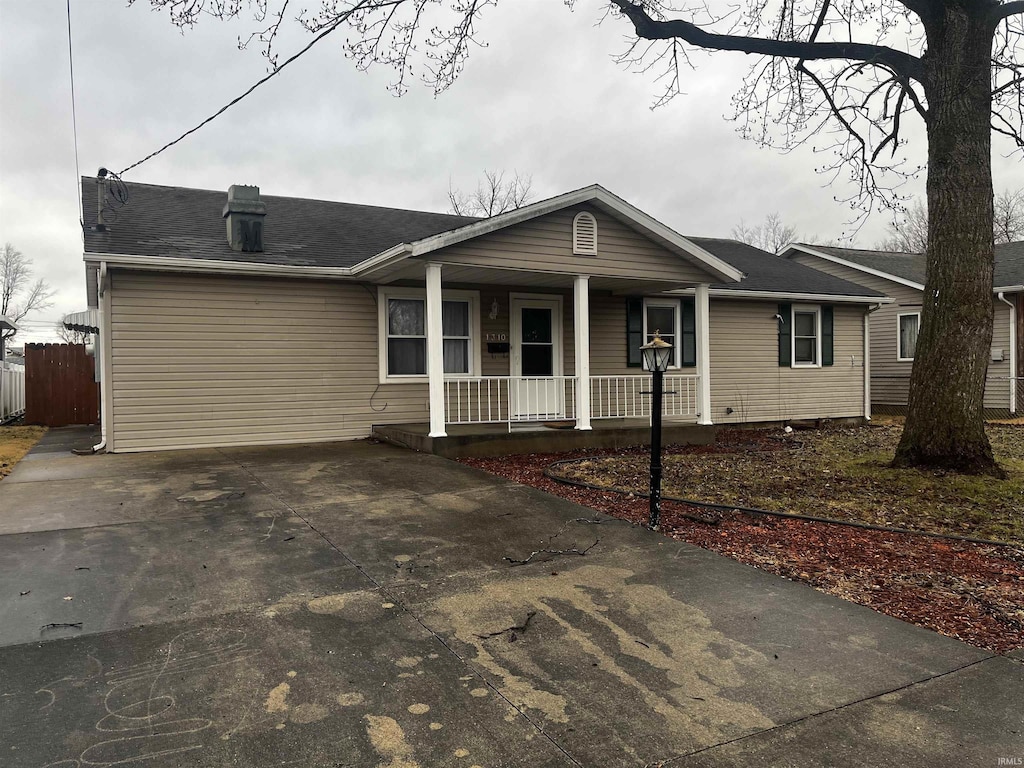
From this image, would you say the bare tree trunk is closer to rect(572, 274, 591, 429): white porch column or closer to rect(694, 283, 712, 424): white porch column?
rect(694, 283, 712, 424): white porch column

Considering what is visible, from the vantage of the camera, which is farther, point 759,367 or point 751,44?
point 759,367

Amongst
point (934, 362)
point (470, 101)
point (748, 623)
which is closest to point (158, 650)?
point (748, 623)

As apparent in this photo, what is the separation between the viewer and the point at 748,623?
11.2 feet

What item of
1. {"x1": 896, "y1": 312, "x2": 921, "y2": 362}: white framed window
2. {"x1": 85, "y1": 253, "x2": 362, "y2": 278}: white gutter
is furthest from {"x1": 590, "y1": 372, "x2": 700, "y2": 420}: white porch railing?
{"x1": 896, "y1": 312, "x2": 921, "y2": 362}: white framed window

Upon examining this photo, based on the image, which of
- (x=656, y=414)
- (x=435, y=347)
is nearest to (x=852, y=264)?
(x=435, y=347)

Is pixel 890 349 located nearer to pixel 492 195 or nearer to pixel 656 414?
pixel 656 414

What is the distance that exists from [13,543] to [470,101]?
381 inches

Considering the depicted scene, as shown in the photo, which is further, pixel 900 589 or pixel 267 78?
pixel 267 78

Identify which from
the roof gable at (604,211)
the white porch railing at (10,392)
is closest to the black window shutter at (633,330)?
the roof gable at (604,211)

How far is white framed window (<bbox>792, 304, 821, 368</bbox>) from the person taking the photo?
14406mm

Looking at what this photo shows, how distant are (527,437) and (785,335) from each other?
7.73 meters

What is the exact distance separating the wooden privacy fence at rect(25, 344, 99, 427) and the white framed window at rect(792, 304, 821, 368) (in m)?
15.7

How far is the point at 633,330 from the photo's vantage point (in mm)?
12344

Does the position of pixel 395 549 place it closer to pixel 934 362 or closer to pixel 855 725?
pixel 855 725
